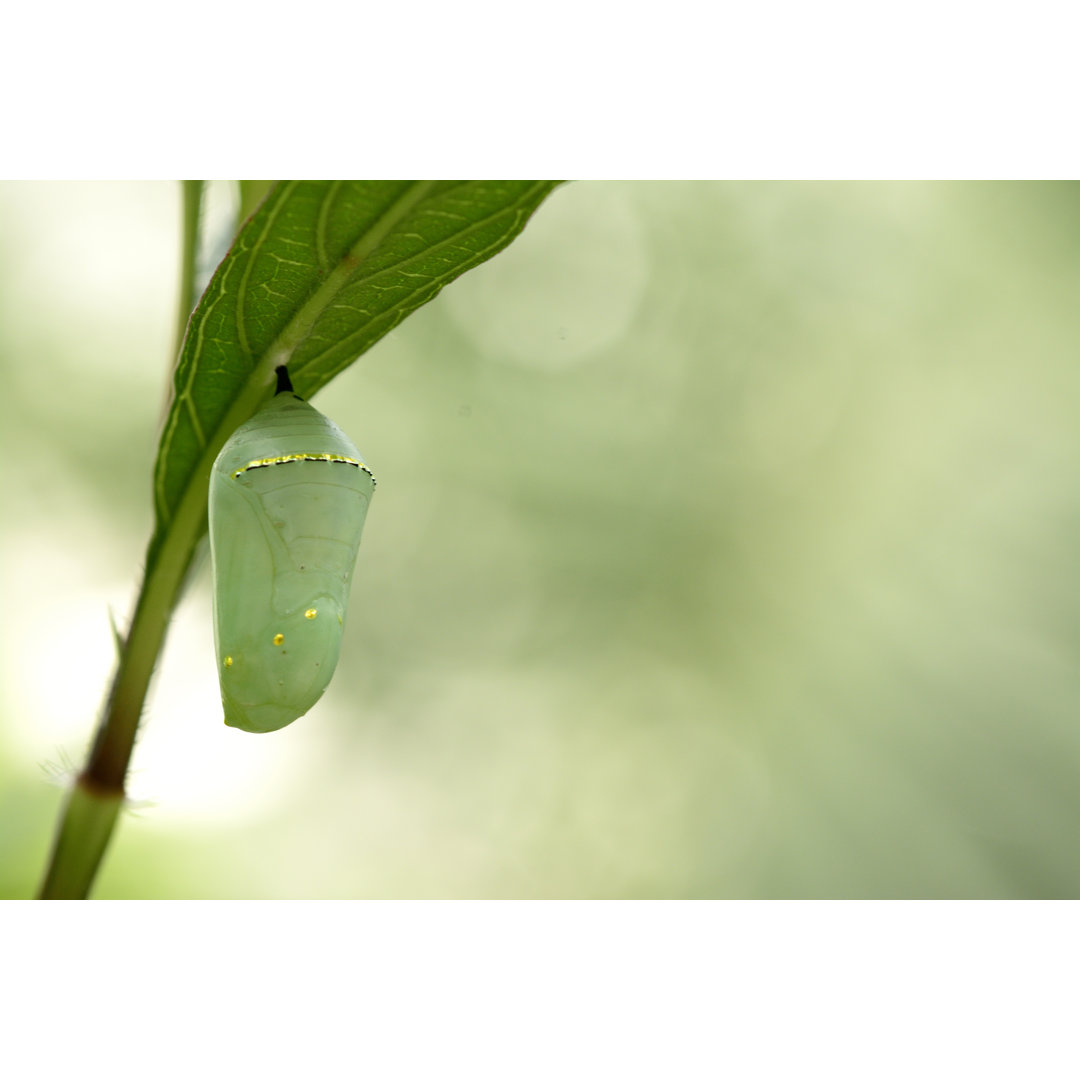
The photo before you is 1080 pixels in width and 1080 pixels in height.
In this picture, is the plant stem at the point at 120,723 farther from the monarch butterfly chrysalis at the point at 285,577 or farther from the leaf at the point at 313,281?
the monarch butterfly chrysalis at the point at 285,577

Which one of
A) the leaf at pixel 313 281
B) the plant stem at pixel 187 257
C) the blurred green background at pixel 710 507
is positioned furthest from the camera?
the blurred green background at pixel 710 507

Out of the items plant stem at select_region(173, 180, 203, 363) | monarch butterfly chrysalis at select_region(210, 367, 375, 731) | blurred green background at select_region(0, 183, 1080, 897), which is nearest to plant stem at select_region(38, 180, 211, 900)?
plant stem at select_region(173, 180, 203, 363)

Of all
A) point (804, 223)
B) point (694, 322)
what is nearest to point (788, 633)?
point (694, 322)

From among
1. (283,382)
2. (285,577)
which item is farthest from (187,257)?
(285,577)

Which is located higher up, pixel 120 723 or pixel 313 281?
pixel 313 281

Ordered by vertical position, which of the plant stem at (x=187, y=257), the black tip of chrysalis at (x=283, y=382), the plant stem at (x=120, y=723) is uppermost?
the plant stem at (x=187, y=257)

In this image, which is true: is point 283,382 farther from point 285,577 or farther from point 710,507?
point 710,507

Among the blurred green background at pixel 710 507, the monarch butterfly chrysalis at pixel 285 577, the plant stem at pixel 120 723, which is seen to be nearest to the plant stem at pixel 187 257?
the plant stem at pixel 120 723
